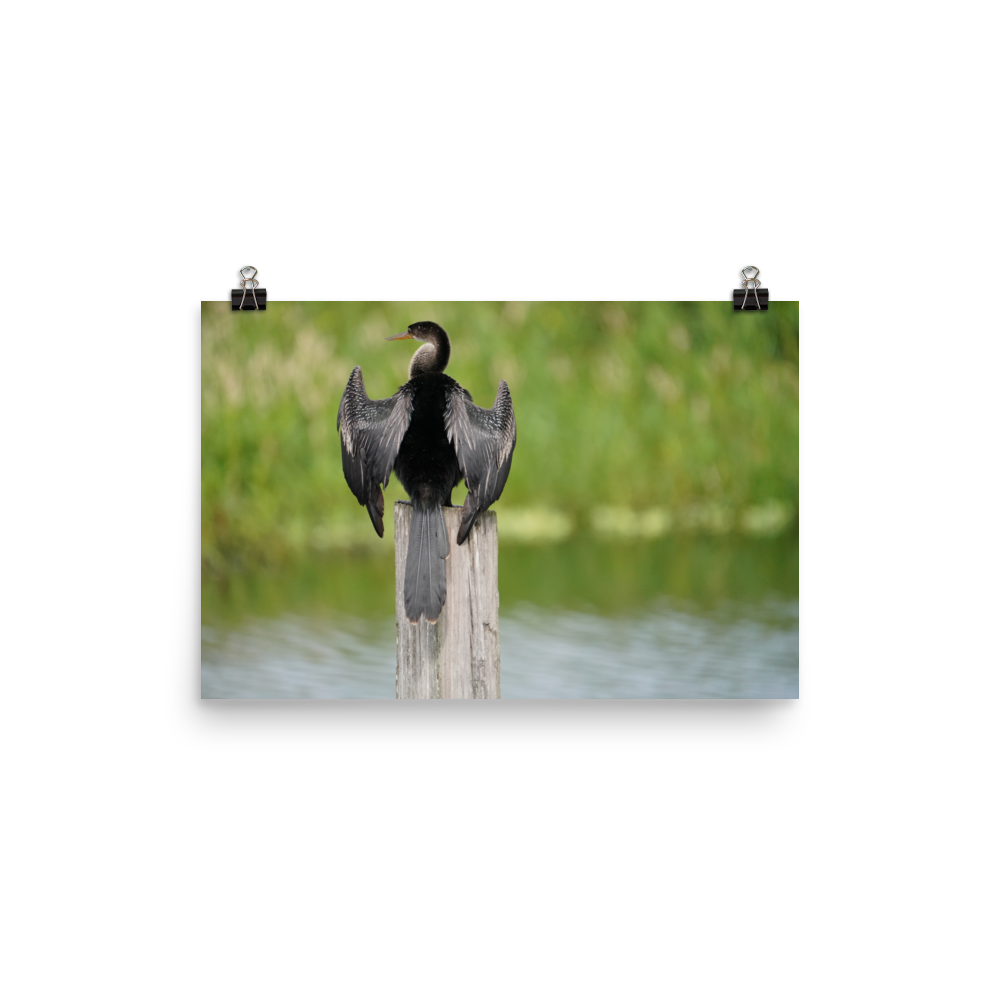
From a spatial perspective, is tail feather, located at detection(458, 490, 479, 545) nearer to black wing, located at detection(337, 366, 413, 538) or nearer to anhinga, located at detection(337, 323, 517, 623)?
anhinga, located at detection(337, 323, 517, 623)

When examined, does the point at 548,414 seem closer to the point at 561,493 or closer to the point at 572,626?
the point at 561,493

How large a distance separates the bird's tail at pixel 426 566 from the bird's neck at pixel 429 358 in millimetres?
617

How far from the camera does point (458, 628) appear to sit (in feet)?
12.2

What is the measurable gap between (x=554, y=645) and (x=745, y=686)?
2.50 feet

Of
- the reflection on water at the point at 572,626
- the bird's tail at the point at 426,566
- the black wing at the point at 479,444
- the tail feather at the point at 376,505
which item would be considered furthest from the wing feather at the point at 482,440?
the reflection on water at the point at 572,626

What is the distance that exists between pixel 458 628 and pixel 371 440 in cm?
69

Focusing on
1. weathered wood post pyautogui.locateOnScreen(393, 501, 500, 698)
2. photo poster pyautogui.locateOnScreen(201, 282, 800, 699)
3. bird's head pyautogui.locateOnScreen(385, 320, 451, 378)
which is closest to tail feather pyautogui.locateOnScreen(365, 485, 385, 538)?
weathered wood post pyautogui.locateOnScreen(393, 501, 500, 698)

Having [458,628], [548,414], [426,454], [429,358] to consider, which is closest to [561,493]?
[548,414]

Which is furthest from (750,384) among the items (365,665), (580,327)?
(365,665)

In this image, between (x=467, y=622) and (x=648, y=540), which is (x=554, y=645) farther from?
(x=467, y=622)

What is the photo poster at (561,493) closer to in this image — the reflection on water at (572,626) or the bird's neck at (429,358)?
the reflection on water at (572,626)

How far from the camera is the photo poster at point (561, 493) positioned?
430 centimetres

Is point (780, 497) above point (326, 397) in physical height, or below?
below

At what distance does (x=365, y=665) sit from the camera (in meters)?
4.46
